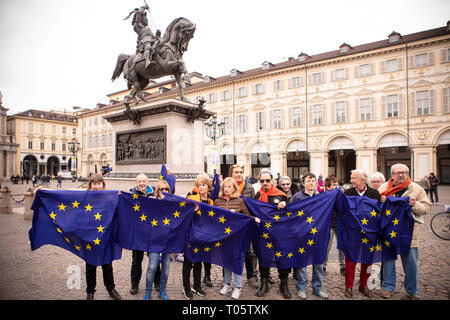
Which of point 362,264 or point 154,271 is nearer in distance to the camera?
point 154,271

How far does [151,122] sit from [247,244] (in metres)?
6.69

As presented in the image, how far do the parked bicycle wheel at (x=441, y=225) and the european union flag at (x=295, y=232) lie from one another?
5.74m

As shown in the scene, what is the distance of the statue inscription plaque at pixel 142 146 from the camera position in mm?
9352

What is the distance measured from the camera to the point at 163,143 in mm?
9273

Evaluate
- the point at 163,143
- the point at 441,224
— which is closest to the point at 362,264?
the point at 441,224

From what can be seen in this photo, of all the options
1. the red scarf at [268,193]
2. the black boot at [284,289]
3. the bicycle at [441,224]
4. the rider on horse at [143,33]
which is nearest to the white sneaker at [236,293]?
the black boot at [284,289]

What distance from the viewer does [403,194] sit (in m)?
4.40

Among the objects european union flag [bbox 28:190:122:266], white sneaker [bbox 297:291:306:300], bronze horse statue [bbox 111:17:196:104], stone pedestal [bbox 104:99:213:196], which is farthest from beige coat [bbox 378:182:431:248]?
bronze horse statue [bbox 111:17:196:104]

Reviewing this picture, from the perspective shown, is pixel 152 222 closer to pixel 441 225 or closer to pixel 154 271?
pixel 154 271

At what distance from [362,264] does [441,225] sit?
5240 mm

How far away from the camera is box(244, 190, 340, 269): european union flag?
4.25m

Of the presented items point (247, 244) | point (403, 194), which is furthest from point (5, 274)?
point (403, 194)

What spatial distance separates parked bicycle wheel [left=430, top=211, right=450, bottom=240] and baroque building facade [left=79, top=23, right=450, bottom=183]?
23.5 metres
